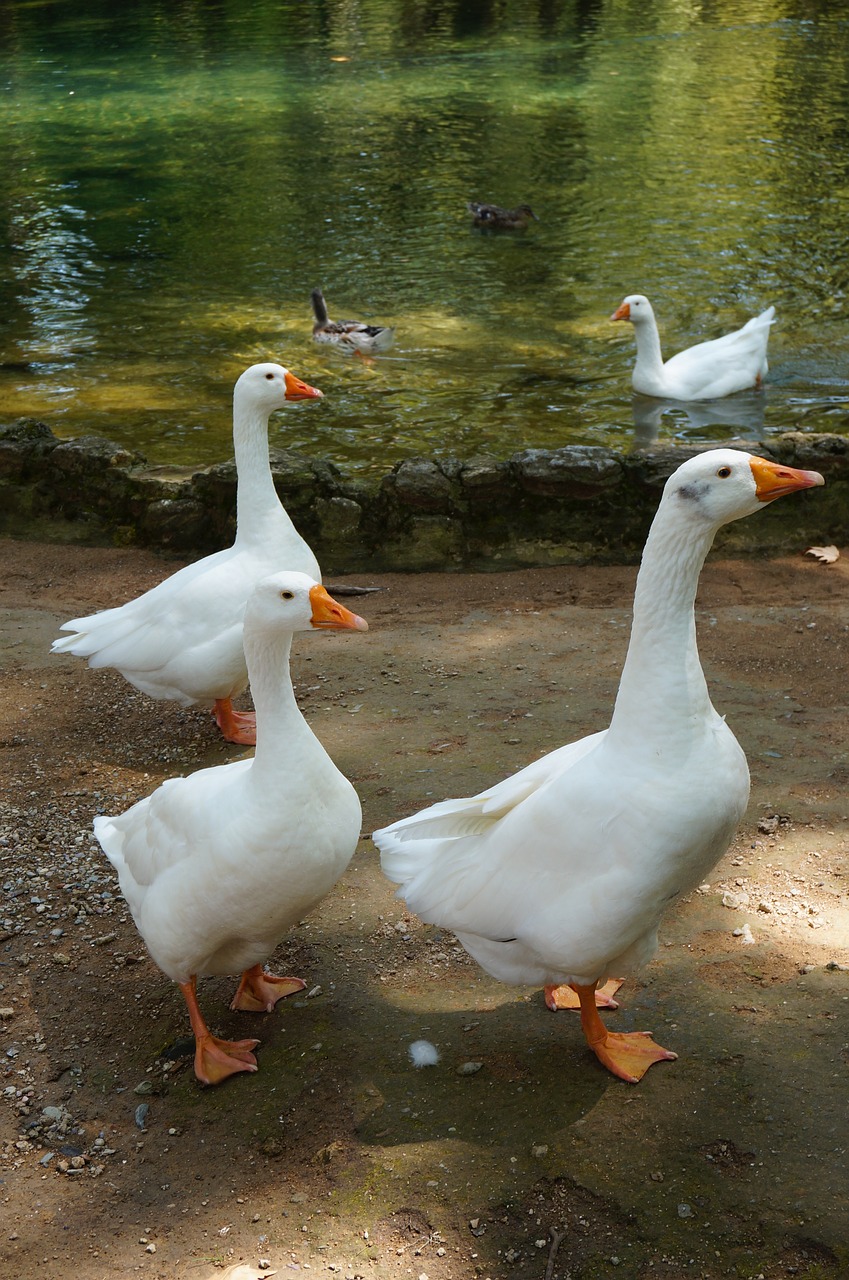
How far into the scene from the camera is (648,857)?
10.0 ft

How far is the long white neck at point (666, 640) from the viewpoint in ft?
10.4

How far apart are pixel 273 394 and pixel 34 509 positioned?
3.00 metres

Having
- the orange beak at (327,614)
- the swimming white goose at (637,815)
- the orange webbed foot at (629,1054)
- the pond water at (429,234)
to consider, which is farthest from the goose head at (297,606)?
the pond water at (429,234)

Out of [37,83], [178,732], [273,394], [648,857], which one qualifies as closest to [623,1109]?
[648,857]

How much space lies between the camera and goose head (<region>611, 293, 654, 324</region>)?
9.63 m

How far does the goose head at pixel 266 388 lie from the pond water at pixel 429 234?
2.79 meters

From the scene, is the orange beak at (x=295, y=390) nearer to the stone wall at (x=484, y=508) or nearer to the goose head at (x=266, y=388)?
the goose head at (x=266, y=388)

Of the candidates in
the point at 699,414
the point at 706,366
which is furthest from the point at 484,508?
the point at 706,366

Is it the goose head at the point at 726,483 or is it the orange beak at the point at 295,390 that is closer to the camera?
the goose head at the point at 726,483

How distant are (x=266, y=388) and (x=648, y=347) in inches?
185

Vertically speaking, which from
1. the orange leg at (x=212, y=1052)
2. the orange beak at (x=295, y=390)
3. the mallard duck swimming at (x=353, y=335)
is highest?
the orange beak at (x=295, y=390)

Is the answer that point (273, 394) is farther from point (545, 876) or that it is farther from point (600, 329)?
point (600, 329)

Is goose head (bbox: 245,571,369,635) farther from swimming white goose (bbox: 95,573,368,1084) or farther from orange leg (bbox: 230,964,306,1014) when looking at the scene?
orange leg (bbox: 230,964,306,1014)

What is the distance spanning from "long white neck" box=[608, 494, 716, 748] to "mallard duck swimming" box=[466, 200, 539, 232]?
11275 millimetres
